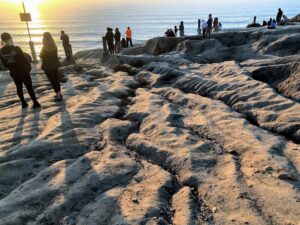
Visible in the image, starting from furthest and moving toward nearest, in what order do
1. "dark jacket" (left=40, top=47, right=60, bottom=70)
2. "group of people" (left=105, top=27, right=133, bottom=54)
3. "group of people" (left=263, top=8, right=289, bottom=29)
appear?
"group of people" (left=263, top=8, right=289, bottom=29) < "group of people" (left=105, top=27, right=133, bottom=54) < "dark jacket" (left=40, top=47, right=60, bottom=70)

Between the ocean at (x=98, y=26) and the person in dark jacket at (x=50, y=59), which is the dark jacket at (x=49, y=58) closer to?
the person in dark jacket at (x=50, y=59)

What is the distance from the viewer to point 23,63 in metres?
7.25

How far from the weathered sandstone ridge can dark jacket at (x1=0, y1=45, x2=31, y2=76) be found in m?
0.96

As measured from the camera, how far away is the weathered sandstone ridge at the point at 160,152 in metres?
3.58

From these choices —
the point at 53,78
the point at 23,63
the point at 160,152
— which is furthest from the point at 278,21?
the point at 160,152

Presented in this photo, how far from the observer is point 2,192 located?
13.3 ft

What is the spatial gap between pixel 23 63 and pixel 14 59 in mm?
217

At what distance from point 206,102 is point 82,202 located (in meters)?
4.08

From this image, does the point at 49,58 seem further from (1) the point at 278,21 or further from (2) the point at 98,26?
(2) the point at 98,26

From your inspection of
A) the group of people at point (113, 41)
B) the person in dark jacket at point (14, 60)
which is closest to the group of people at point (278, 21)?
the group of people at point (113, 41)

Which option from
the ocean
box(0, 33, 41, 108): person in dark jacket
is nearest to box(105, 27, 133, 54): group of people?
box(0, 33, 41, 108): person in dark jacket

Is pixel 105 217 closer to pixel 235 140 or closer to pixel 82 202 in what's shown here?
pixel 82 202

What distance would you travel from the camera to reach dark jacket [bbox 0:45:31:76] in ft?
23.2

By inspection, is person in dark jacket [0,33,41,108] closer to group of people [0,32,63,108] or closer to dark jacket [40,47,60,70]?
group of people [0,32,63,108]
